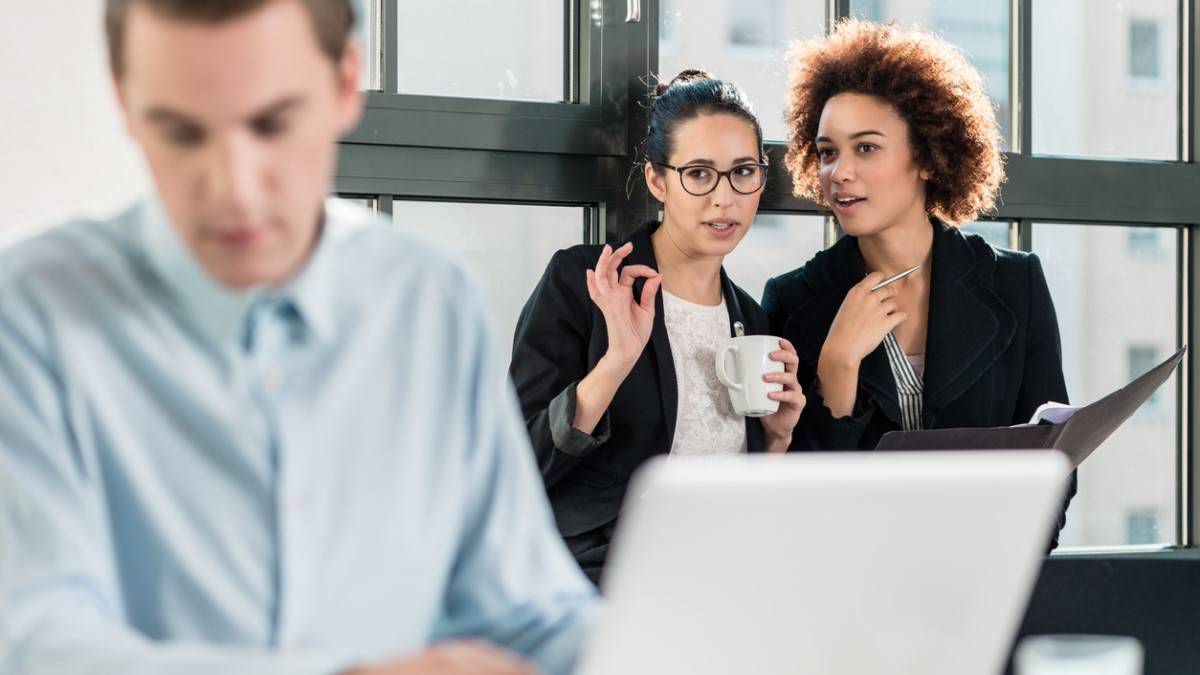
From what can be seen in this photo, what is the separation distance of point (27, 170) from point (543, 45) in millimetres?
845

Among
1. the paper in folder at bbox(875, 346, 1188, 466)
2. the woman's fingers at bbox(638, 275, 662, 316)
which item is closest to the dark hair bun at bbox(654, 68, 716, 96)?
the woman's fingers at bbox(638, 275, 662, 316)

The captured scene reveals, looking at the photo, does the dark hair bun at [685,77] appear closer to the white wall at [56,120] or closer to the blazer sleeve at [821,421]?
the blazer sleeve at [821,421]

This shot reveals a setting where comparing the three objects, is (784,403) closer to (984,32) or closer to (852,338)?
(852,338)

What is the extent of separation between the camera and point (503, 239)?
227cm

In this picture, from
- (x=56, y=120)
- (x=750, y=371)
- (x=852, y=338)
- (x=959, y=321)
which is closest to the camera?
(x=56, y=120)

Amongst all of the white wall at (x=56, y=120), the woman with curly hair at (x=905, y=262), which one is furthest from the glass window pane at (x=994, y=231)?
the white wall at (x=56, y=120)

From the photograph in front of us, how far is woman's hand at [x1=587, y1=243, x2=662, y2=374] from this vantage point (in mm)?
2002

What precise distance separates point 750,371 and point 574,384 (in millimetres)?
252

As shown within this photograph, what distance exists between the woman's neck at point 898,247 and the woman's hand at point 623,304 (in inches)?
18.0

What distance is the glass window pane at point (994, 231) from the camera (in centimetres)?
260

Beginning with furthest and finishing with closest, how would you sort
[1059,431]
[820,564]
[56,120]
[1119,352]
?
1. [1119,352]
2. [1059,431]
3. [56,120]
4. [820,564]

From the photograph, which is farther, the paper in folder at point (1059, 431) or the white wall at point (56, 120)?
the paper in folder at point (1059, 431)

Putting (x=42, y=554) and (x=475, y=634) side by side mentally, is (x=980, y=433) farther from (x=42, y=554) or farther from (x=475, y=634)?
(x=42, y=554)

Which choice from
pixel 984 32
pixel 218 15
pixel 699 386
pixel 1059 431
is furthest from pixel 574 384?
pixel 218 15
